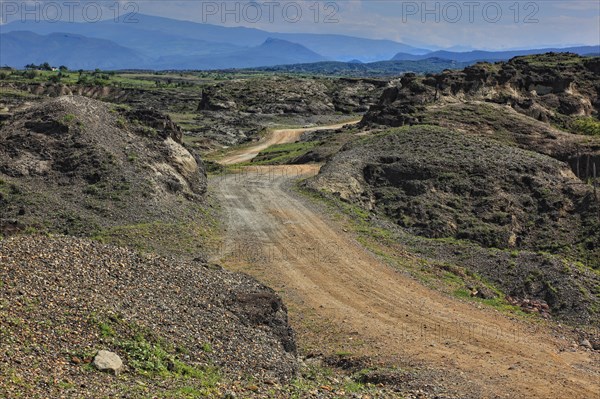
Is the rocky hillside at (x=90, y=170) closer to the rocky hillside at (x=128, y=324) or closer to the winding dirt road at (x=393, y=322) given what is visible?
the winding dirt road at (x=393, y=322)

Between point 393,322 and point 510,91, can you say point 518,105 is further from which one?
point 393,322

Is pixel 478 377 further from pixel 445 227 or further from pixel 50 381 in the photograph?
pixel 445 227

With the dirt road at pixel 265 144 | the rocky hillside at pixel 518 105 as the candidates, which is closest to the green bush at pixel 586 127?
the rocky hillside at pixel 518 105

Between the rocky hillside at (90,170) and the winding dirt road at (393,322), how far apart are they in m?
4.76

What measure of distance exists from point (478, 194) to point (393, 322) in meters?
18.9

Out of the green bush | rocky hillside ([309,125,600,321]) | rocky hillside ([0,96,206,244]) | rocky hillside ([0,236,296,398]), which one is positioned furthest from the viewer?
the green bush

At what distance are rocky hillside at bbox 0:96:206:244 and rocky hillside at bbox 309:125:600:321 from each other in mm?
10260

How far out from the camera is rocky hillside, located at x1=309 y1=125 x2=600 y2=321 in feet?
108

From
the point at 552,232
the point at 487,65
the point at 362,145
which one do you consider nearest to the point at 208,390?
the point at 552,232

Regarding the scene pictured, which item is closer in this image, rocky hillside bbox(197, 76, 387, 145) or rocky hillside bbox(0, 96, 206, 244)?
rocky hillside bbox(0, 96, 206, 244)

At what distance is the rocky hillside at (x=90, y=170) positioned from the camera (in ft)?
89.8

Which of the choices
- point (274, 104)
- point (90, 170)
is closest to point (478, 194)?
point (90, 170)

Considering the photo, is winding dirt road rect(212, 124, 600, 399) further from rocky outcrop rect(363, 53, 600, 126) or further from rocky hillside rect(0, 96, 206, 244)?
rocky outcrop rect(363, 53, 600, 126)

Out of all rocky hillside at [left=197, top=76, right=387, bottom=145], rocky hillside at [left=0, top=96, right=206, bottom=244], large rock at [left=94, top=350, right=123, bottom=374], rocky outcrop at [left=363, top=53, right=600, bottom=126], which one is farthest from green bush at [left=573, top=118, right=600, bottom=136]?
large rock at [left=94, top=350, right=123, bottom=374]
